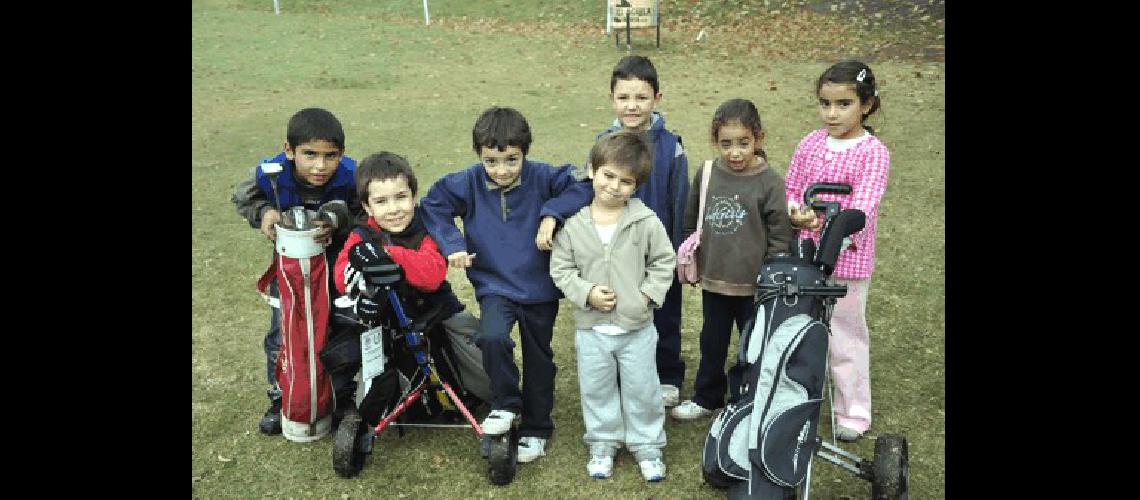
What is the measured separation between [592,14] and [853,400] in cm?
1419

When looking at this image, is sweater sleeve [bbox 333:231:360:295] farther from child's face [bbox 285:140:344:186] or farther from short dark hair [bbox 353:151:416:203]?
child's face [bbox 285:140:344:186]

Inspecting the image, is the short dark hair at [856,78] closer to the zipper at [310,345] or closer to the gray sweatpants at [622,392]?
the gray sweatpants at [622,392]

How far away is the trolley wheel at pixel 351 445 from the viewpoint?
362 cm

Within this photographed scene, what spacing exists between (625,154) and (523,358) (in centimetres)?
91

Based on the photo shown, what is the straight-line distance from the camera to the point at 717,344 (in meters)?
3.99

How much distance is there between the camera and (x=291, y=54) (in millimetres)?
14477

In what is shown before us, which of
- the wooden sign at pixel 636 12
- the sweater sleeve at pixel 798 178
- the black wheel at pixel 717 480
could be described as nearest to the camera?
the black wheel at pixel 717 480

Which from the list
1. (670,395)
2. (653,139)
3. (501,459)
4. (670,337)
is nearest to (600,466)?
(501,459)

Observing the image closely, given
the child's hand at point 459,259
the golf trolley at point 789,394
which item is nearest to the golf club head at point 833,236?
the golf trolley at point 789,394

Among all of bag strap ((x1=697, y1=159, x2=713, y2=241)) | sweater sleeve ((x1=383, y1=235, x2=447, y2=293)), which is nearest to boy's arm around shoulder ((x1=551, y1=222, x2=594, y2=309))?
sweater sleeve ((x1=383, y1=235, x2=447, y2=293))

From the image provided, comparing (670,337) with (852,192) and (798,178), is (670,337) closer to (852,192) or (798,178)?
(798,178)

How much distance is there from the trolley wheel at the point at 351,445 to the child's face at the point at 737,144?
1782 mm

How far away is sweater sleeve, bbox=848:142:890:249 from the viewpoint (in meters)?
3.61

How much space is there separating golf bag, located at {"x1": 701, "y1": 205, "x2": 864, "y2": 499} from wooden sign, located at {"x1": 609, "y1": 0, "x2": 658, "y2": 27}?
482 inches
